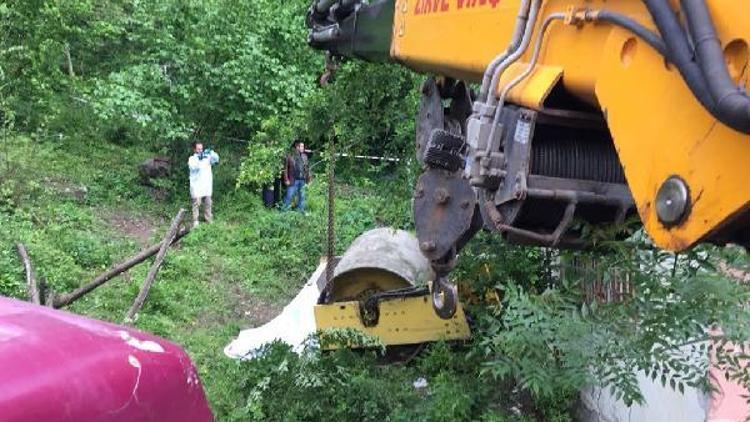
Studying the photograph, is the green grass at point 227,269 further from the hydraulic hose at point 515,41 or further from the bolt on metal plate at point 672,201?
the bolt on metal plate at point 672,201

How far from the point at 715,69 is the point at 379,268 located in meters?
5.63

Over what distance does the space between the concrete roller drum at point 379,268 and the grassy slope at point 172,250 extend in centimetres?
58

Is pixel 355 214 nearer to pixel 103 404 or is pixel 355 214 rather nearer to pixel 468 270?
pixel 468 270

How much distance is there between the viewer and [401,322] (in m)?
6.84

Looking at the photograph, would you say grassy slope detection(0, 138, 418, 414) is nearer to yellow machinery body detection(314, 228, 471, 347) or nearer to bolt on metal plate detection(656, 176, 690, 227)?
yellow machinery body detection(314, 228, 471, 347)

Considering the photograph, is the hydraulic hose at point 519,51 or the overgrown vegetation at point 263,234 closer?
the hydraulic hose at point 519,51

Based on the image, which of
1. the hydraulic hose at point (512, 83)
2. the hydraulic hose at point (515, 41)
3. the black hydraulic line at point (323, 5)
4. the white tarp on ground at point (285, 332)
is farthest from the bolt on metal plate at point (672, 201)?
the white tarp on ground at point (285, 332)

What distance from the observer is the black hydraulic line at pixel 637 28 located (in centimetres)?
165

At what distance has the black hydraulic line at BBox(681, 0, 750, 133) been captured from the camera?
142 cm

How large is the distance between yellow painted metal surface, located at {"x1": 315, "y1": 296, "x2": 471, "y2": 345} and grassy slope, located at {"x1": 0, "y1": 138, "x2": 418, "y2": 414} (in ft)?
2.99

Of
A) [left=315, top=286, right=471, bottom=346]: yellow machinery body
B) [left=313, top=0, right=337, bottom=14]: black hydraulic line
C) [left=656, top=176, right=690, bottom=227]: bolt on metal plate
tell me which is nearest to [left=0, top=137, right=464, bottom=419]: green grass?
[left=315, top=286, right=471, bottom=346]: yellow machinery body

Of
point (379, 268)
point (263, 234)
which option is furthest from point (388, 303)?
point (263, 234)

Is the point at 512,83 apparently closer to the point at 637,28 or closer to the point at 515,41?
the point at 515,41

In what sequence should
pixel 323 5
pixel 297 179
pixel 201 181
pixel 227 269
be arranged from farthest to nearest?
pixel 297 179
pixel 201 181
pixel 227 269
pixel 323 5
